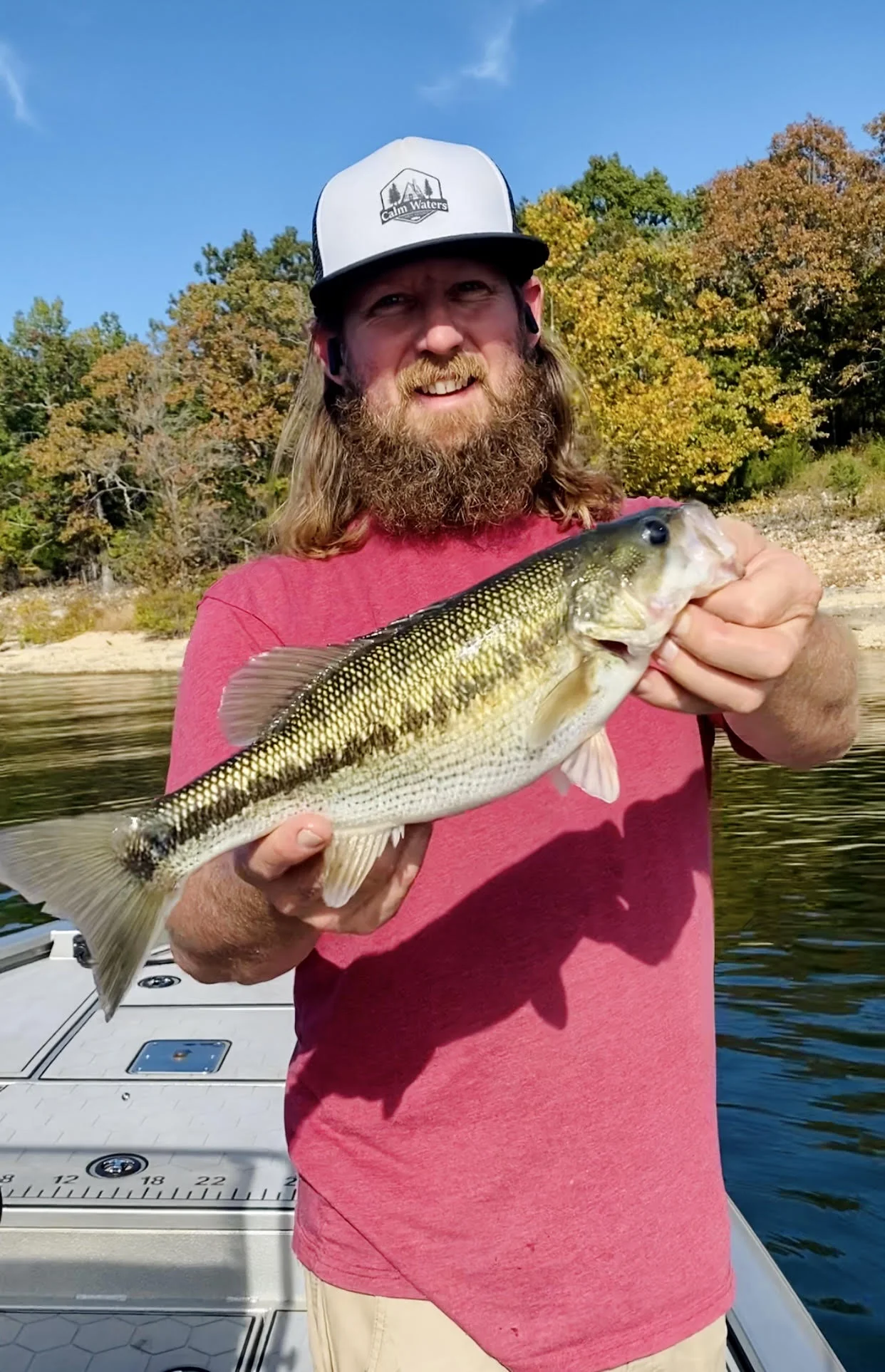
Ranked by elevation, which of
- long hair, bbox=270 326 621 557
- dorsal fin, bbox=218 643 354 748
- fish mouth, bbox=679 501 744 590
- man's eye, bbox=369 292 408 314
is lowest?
dorsal fin, bbox=218 643 354 748

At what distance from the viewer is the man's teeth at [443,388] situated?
112 inches

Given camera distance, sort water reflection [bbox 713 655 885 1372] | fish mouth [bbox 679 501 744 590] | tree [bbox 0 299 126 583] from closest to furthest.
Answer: fish mouth [bbox 679 501 744 590], water reflection [bbox 713 655 885 1372], tree [bbox 0 299 126 583]

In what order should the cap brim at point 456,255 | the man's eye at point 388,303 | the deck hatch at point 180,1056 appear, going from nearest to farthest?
the cap brim at point 456,255
the man's eye at point 388,303
the deck hatch at point 180,1056

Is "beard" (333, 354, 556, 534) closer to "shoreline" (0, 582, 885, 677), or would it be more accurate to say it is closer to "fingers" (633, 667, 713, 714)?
"fingers" (633, 667, 713, 714)

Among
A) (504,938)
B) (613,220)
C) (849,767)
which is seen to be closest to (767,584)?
(504,938)

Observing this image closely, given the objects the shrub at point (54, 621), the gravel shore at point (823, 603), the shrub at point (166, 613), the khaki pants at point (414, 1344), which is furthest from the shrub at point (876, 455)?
the khaki pants at point (414, 1344)

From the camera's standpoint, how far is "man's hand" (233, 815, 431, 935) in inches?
84.2

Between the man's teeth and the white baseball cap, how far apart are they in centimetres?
31

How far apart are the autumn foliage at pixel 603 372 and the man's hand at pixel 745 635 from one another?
26612mm

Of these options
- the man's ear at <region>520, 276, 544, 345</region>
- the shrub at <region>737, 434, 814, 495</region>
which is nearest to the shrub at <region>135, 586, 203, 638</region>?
the shrub at <region>737, 434, 814, 495</region>

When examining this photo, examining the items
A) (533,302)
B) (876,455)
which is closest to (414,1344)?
(533,302)

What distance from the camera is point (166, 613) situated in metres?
37.9

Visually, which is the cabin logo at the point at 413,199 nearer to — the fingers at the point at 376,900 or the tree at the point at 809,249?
the fingers at the point at 376,900

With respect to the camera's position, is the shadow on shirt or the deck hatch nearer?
the shadow on shirt
